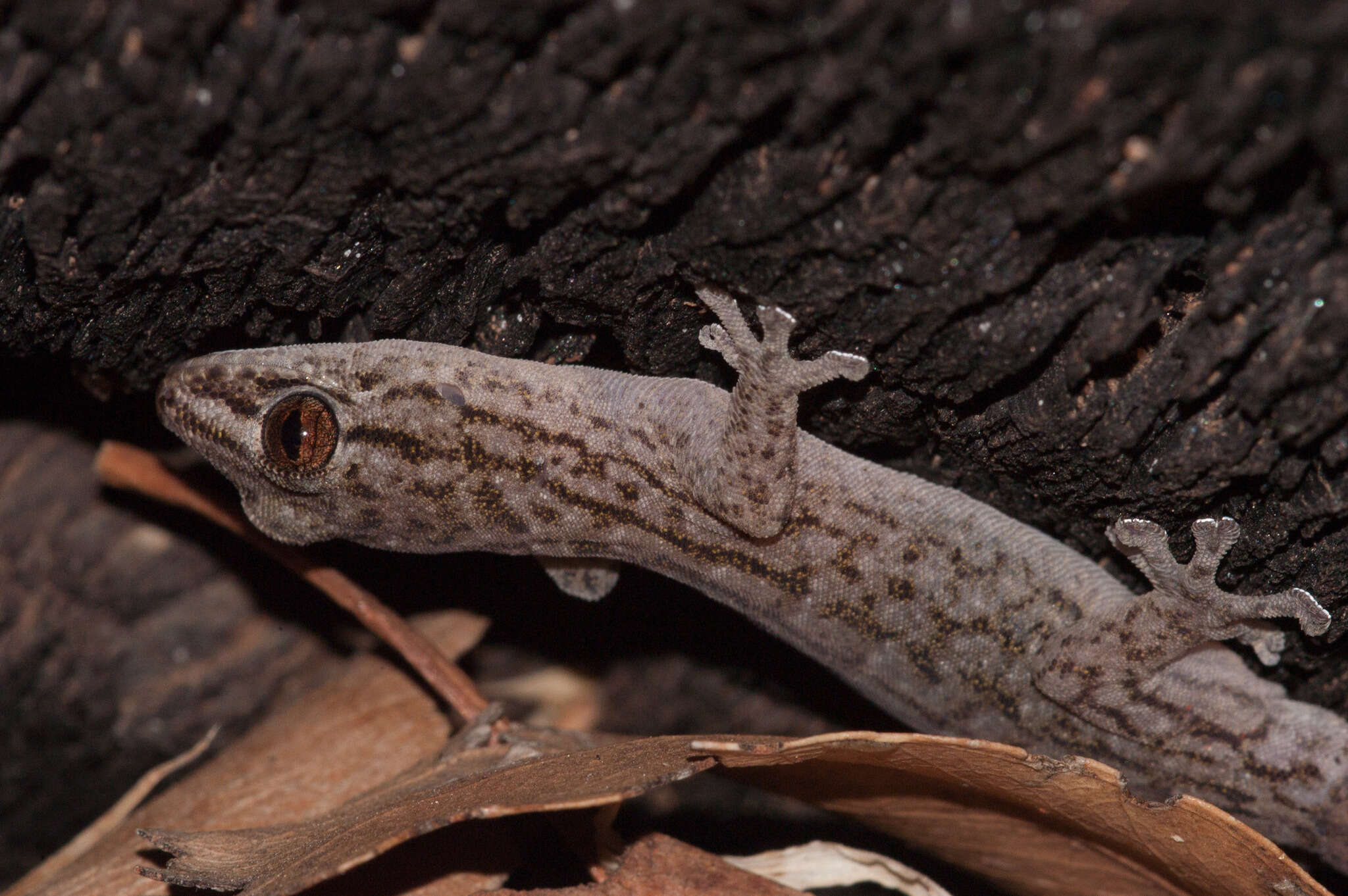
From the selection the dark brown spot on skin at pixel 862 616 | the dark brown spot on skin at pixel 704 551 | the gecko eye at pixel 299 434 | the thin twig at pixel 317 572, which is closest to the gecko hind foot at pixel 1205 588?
the dark brown spot on skin at pixel 862 616

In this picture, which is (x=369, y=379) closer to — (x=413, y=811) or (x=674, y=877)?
(x=413, y=811)

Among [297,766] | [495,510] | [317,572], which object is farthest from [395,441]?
[297,766]

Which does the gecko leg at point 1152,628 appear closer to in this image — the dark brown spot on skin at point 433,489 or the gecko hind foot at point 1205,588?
the gecko hind foot at point 1205,588

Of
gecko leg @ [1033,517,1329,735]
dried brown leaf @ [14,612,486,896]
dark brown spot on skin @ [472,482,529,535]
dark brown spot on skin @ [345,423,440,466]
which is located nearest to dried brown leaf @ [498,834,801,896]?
dried brown leaf @ [14,612,486,896]

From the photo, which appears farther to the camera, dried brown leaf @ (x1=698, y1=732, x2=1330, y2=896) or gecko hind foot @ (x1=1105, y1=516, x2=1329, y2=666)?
gecko hind foot @ (x1=1105, y1=516, x2=1329, y2=666)

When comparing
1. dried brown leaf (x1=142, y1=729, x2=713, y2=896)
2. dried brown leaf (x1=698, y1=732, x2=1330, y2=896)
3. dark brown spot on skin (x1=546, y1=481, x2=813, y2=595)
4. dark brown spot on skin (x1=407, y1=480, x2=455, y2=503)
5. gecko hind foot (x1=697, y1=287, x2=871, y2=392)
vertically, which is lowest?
dried brown leaf (x1=142, y1=729, x2=713, y2=896)

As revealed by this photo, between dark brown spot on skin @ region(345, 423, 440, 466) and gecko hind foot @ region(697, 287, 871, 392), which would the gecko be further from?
gecko hind foot @ region(697, 287, 871, 392)
